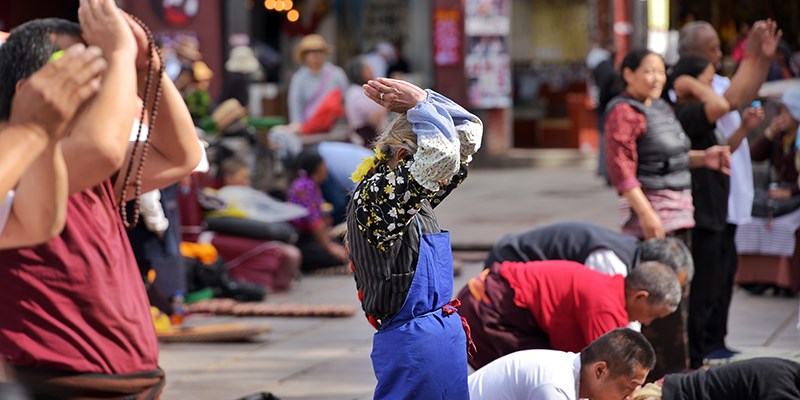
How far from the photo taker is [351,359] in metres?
7.33

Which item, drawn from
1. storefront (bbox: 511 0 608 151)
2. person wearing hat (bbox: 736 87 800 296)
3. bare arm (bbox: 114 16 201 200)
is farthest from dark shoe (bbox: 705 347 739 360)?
storefront (bbox: 511 0 608 151)

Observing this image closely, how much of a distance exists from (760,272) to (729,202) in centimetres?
201

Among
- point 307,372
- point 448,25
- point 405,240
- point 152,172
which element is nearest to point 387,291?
Answer: point 405,240

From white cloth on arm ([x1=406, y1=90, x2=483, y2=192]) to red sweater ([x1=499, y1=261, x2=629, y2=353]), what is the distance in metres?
1.50

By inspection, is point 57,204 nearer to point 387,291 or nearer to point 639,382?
point 387,291

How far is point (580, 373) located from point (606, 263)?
123 cm

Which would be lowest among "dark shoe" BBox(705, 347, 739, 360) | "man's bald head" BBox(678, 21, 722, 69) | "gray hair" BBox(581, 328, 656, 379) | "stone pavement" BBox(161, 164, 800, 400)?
"stone pavement" BBox(161, 164, 800, 400)

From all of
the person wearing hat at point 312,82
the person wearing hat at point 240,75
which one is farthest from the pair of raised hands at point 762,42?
the person wearing hat at point 240,75

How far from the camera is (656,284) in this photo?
5.11 m

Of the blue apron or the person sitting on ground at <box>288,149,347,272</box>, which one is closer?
the blue apron

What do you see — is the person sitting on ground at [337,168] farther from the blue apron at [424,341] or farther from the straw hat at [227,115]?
the blue apron at [424,341]

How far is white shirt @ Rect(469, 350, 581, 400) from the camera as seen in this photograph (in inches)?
175

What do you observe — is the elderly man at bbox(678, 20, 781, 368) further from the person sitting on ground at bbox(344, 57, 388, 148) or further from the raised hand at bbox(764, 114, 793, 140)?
the person sitting on ground at bbox(344, 57, 388, 148)

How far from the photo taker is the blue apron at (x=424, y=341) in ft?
12.5
